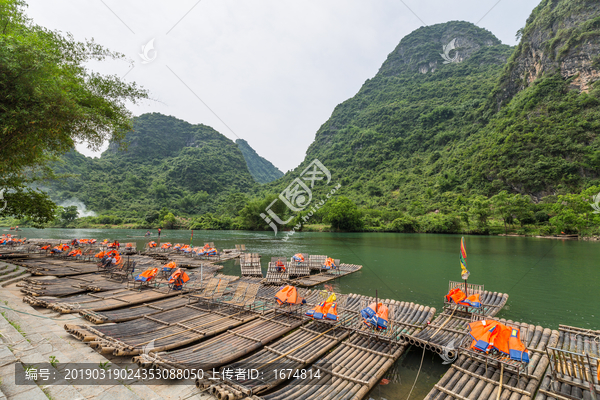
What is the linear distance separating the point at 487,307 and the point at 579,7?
114 metres

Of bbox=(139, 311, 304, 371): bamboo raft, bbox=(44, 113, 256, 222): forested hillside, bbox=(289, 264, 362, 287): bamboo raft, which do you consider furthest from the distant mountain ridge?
bbox=(139, 311, 304, 371): bamboo raft

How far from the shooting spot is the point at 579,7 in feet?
240

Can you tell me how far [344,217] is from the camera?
214 ft

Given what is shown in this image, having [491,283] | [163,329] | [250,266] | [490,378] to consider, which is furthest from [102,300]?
[491,283]

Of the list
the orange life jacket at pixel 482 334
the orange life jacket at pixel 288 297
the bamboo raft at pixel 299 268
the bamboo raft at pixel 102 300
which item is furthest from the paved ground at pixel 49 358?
the bamboo raft at pixel 299 268

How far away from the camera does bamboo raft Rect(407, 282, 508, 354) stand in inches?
306

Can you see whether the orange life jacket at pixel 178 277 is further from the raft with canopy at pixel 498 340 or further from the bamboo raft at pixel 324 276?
the raft with canopy at pixel 498 340

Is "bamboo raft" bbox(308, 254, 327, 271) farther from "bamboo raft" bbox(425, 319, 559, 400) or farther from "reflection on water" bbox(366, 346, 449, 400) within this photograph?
"bamboo raft" bbox(425, 319, 559, 400)

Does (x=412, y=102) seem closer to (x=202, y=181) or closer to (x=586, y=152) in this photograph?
(x=586, y=152)

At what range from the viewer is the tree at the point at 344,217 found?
6391cm

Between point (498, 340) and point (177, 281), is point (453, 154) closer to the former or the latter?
point (498, 340)

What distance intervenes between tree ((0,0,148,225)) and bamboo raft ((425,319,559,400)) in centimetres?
1193

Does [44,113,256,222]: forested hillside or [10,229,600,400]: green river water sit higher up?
[44,113,256,222]: forested hillside

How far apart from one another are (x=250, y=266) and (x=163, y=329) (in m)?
12.3
